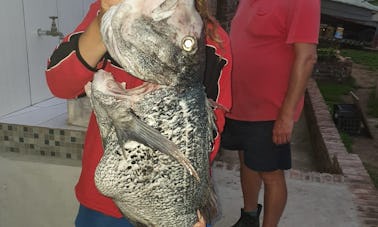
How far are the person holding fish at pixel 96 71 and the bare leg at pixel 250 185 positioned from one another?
2.07 meters

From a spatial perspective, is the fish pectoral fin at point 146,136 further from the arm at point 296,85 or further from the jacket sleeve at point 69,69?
the arm at point 296,85

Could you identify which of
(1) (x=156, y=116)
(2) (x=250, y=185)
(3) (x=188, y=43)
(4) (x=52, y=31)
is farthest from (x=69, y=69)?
(2) (x=250, y=185)

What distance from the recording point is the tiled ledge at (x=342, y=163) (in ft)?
14.1

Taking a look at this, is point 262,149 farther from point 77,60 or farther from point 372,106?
point 372,106

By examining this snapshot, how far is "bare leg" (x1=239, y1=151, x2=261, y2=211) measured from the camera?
3.83 meters

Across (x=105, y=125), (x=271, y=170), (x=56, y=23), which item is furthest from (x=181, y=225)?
(x=56, y=23)

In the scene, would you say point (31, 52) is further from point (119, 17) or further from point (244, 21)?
point (119, 17)

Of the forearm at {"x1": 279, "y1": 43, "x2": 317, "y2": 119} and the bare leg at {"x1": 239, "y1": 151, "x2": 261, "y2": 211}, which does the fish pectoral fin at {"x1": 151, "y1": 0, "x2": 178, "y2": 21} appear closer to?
the forearm at {"x1": 279, "y1": 43, "x2": 317, "y2": 119}

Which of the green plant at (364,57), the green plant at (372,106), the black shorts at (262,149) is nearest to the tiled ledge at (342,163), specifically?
the black shorts at (262,149)

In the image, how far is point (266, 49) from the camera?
3328 mm

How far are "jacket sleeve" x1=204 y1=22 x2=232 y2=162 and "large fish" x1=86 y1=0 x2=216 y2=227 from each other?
21 cm

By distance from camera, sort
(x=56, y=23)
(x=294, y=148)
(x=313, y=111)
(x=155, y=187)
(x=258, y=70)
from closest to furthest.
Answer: (x=155, y=187), (x=258, y=70), (x=56, y=23), (x=294, y=148), (x=313, y=111)

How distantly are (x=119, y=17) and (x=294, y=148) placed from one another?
270 inches

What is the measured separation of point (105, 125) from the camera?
1508 mm
